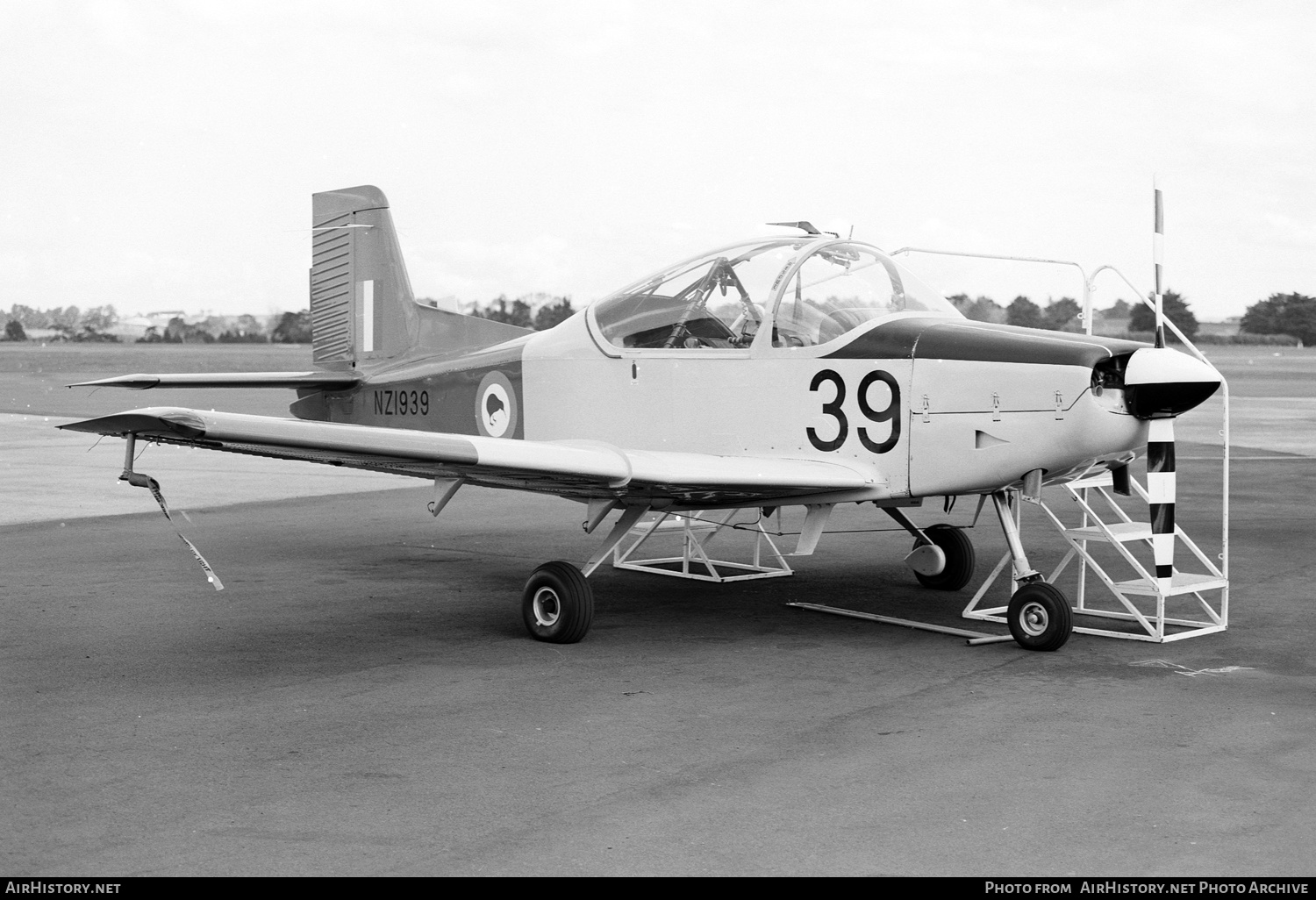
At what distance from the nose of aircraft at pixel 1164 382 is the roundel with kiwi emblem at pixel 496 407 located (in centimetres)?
394

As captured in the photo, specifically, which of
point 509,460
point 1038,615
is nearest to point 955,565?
point 1038,615

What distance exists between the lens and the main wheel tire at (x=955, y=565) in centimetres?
887

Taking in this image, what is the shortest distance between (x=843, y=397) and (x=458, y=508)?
715 cm

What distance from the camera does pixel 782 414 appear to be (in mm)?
7348

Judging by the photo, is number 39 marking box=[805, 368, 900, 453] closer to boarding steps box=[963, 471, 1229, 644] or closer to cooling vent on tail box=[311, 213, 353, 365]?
boarding steps box=[963, 471, 1229, 644]

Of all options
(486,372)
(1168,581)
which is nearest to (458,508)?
(486,372)

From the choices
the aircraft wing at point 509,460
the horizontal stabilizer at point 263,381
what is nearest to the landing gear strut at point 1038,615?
the aircraft wing at point 509,460

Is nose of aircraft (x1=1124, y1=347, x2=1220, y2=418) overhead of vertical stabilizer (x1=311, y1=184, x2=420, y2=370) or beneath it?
beneath

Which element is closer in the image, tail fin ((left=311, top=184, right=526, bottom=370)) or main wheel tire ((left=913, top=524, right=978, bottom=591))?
main wheel tire ((left=913, top=524, right=978, bottom=591))

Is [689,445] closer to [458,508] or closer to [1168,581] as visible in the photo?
[1168,581]

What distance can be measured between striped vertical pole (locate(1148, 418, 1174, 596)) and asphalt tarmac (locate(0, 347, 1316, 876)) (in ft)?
1.47

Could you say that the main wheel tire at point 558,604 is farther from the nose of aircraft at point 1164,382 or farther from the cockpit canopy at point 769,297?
the nose of aircraft at point 1164,382

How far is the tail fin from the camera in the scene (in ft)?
34.5

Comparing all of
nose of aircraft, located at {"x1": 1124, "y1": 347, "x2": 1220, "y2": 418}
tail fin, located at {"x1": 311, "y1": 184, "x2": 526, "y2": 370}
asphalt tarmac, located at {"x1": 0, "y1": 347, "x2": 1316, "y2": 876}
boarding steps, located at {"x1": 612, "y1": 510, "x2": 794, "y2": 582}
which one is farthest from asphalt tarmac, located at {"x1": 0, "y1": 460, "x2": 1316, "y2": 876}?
tail fin, located at {"x1": 311, "y1": 184, "x2": 526, "y2": 370}
